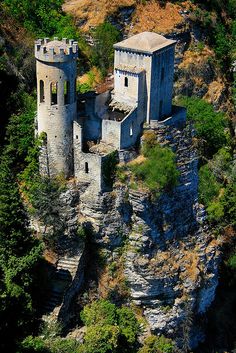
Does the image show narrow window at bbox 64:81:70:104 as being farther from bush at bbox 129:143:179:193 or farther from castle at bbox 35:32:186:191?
bush at bbox 129:143:179:193

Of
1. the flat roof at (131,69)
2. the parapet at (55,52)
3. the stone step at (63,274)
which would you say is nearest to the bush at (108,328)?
the stone step at (63,274)

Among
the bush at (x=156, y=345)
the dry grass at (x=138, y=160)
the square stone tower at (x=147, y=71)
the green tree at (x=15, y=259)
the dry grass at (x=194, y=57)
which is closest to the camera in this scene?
the green tree at (x=15, y=259)

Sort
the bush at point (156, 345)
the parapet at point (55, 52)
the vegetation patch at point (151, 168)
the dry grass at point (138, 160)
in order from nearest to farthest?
1. the parapet at point (55, 52)
2. the vegetation patch at point (151, 168)
3. the dry grass at point (138, 160)
4. the bush at point (156, 345)

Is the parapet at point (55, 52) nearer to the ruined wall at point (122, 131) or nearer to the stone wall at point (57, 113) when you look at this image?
the stone wall at point (57, 113)

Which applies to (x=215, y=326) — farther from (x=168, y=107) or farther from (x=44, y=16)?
(x=44, y=16)

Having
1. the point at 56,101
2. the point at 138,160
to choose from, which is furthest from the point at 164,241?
the point at 56,101

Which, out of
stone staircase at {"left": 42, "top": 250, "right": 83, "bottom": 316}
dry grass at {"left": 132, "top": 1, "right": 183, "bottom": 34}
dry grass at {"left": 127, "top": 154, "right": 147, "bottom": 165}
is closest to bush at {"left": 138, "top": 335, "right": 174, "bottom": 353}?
stone staircase at {"left": 42, "top": 250, "right": 83, "bottom": 316}
